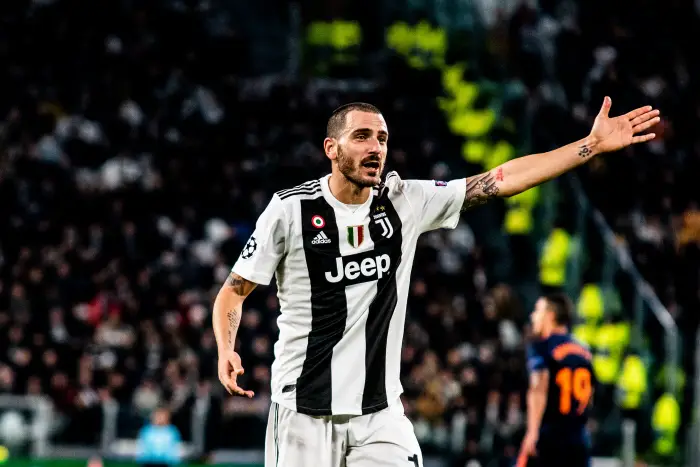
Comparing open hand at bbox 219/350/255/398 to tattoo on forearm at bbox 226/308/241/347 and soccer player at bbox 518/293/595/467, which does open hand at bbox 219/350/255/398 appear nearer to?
tattoo on forearm at bbox 226/308/241/347

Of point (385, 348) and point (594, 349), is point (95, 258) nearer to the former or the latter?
point (594, 349)

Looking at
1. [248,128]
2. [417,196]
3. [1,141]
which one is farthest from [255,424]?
[417,196]

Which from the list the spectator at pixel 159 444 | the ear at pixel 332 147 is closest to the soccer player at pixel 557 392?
the ear at pixel 332 147

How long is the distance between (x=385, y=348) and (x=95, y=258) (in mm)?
11667

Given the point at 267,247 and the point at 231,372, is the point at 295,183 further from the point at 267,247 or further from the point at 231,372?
the point at 231,372

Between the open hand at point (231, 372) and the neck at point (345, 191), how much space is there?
90 cm

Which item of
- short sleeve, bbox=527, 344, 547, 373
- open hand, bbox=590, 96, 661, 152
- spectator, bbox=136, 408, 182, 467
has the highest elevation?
open hand, bbox=590, 96, 661, 152

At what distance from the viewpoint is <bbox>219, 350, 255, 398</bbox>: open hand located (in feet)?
17.3

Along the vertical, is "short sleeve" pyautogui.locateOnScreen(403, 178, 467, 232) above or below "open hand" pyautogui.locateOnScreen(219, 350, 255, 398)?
above

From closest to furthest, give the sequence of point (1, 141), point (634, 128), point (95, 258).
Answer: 1. point (634, 128)
2. point (95, 258)
3. point (1, 141)

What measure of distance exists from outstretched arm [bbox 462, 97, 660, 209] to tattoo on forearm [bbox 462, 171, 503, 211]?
4 centimetres

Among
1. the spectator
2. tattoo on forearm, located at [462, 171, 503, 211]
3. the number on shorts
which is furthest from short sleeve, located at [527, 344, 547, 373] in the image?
the spectator

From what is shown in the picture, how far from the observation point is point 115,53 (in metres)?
20.0

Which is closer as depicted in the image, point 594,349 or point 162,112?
point 594,349
